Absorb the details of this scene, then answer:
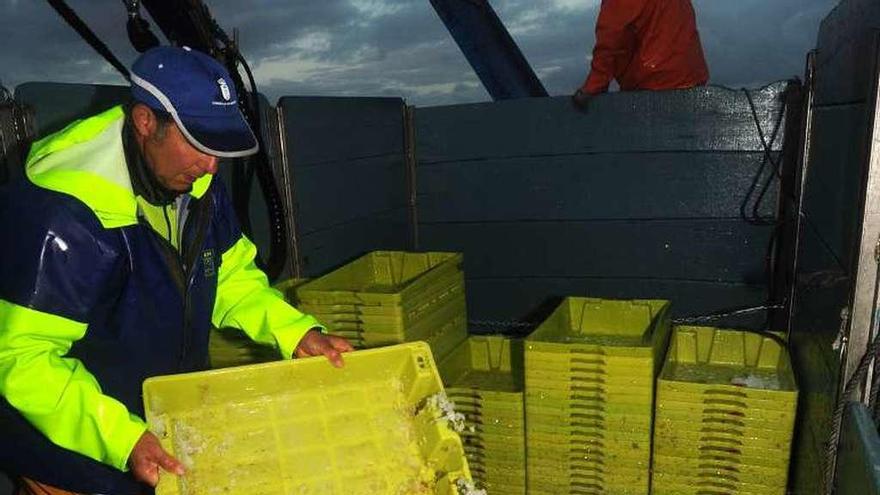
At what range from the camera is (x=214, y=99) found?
6.35 ft

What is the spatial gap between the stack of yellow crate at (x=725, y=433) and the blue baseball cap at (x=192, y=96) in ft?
8.35

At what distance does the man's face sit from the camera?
1.94 metres

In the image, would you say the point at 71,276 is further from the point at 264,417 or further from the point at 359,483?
the point at 359,483

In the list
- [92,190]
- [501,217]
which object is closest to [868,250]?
[92,190]

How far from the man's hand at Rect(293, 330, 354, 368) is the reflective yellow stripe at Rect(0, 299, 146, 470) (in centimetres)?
66

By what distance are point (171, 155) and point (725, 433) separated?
297cm

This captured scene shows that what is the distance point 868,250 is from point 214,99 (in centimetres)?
211

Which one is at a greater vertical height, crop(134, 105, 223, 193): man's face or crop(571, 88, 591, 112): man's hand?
crop(571, 88, 591, 112): man's hand

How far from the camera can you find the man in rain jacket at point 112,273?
5.88ft

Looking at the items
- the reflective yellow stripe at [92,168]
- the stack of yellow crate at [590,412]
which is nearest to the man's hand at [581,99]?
the stack of yellow crate at [590,412]

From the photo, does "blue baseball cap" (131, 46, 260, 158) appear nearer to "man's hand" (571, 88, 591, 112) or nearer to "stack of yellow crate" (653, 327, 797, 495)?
"stack of yellow crate" (653, 327, 797, 495)

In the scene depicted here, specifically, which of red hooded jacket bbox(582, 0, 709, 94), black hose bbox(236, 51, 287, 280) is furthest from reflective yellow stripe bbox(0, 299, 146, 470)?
red hooded jacket bbox(582, 0, 709, 94)

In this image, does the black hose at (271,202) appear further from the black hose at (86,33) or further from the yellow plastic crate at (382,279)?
the black hose at (86,33)

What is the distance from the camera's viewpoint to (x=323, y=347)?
2.36 m
